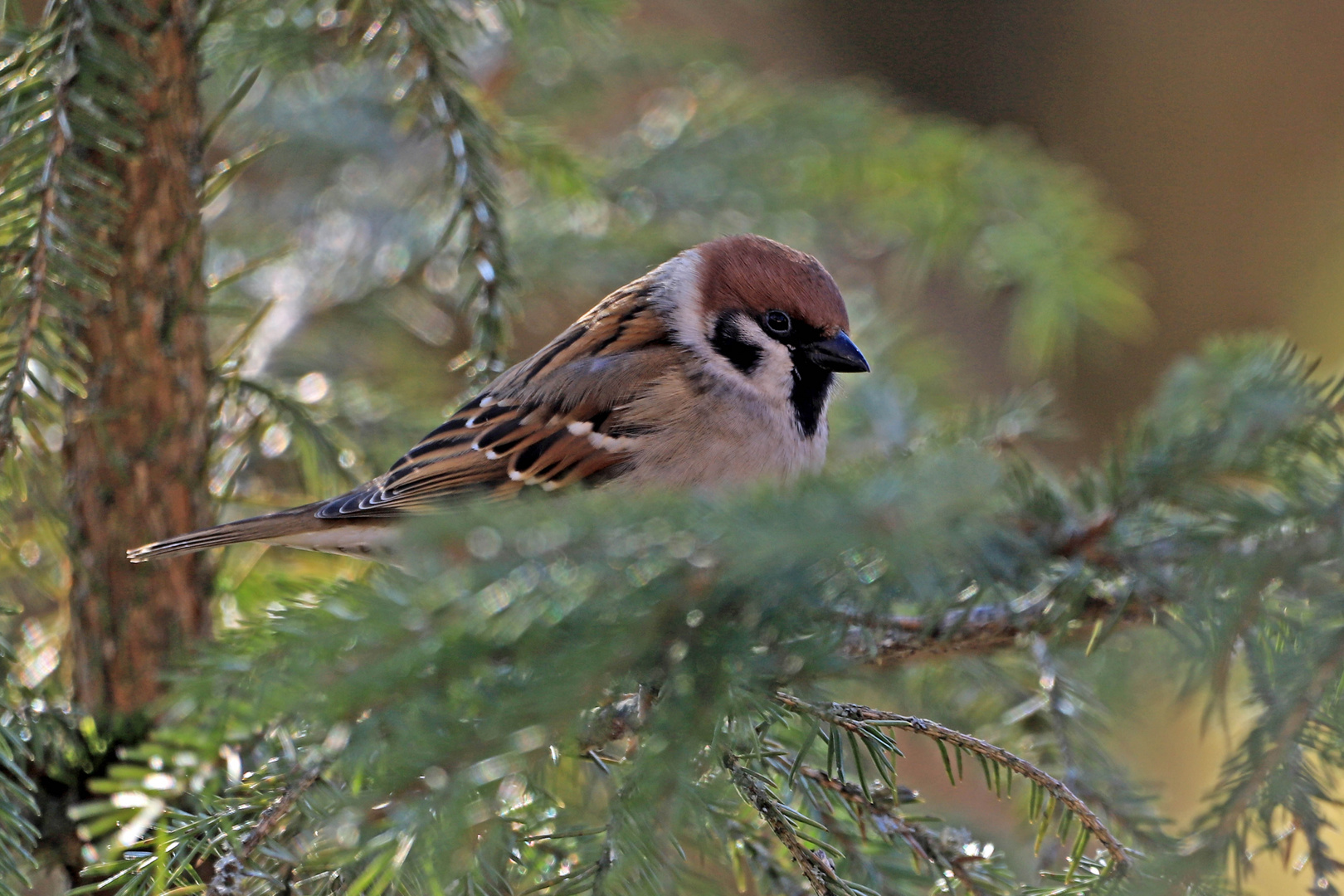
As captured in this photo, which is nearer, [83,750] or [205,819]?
[205,819]

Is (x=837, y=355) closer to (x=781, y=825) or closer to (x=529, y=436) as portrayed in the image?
(x=529, y=436)

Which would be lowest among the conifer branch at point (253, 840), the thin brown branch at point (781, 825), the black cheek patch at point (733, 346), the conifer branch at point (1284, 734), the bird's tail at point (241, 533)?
the bird's tail at point (241, 533)

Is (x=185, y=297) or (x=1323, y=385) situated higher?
(x=1323, y=385)

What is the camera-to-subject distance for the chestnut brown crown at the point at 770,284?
6.23ft

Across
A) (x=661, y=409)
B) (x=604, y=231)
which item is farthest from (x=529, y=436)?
(x=604, y=231)

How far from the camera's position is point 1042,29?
5465mm

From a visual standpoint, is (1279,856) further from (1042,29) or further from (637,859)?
(1042,29)

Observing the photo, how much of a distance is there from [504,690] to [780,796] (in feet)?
1.39

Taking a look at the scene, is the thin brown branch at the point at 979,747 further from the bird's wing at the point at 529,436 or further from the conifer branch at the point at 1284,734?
the bird's wing at the point at 529,436

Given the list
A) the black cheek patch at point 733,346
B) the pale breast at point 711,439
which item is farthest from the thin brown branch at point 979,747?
the black cheek patch at point 733,346

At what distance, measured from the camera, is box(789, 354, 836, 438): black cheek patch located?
1913 mm

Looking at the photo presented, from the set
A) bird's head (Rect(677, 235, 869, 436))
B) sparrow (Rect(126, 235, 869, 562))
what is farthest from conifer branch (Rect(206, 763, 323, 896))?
bird's head (Rect(677, 235, 869, 436))

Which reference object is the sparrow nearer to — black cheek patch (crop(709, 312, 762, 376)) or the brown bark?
black cheek patch (crop(709, 312, 762, 376))

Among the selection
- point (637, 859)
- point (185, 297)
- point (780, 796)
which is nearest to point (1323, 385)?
point (780, 796)
